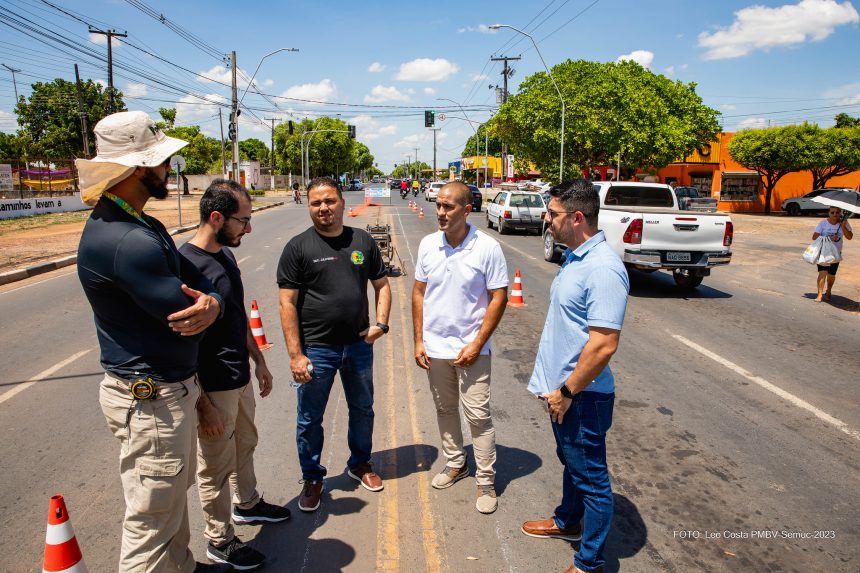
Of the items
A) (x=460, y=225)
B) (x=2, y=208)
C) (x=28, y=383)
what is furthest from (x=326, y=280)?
(x=2, y=208)

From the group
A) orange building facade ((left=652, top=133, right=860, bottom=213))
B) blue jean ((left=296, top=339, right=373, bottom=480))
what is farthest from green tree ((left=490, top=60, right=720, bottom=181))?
blue jean ((left=296, top=339, right=373, bottom=480))

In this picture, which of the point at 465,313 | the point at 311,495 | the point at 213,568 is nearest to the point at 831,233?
the point at 465,313

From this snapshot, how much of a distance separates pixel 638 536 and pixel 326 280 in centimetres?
241

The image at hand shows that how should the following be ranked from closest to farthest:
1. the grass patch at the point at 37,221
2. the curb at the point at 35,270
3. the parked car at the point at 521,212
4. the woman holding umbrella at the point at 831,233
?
the woman holding umbrella at the point at 831,233 < the curb at the point at 35,270 < the parked car at the point at 521,212 < the grass patch at the point at 37,221

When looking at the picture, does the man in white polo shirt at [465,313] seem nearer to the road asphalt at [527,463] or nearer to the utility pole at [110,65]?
the road asphalt at [527,463]

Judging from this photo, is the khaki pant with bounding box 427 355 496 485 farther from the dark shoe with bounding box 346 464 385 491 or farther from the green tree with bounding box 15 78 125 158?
the green tree with bounding box 15 78 125 158

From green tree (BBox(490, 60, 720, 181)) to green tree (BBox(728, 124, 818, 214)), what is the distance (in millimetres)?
1995

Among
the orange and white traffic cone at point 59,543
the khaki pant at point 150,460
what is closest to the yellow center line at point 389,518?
the khaki pant at point 150,460

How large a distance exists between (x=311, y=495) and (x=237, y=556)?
0.64 meters

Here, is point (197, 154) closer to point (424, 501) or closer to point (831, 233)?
point (831, 233)

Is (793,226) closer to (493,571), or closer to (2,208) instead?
(493,571)

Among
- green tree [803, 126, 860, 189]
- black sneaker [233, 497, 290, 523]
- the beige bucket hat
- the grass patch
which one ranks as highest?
green tree [803, 126, 860, 189]

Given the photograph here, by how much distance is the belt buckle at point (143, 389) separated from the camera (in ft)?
7.16

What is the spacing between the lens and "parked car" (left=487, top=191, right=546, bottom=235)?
21.1 m
